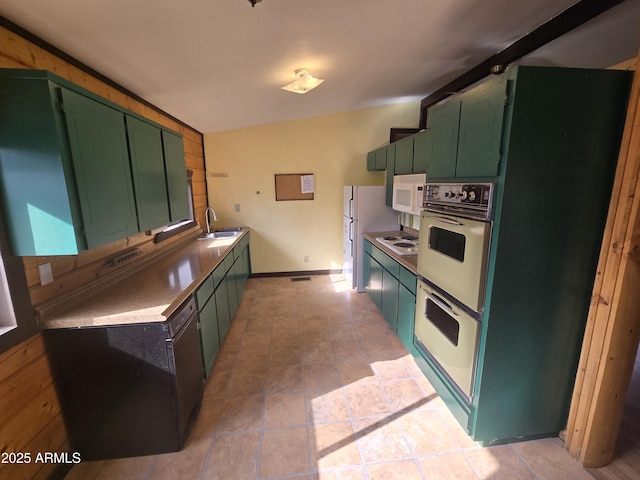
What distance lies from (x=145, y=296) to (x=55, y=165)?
0.85 metres

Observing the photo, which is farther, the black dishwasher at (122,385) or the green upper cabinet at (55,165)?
the black dishwasher at (122,385)

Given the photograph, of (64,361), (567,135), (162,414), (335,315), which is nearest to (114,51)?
(64,361)

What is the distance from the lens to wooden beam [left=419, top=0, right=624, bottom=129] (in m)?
1.58

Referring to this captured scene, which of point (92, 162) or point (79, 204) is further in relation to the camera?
point (92, 162)

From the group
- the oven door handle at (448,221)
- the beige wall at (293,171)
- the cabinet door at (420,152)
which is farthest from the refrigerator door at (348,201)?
the oven door handle at (448,221)

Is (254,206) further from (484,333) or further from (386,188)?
(484,333)

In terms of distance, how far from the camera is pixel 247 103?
311 cm

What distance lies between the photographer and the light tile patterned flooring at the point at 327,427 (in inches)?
61.7

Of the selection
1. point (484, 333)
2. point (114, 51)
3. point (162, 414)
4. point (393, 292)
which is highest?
point (114, 51)

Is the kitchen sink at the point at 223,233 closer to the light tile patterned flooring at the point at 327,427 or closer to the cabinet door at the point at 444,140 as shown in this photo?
the light tile patterned flooring at the point at 327,427

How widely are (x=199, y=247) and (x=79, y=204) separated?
1.79 m

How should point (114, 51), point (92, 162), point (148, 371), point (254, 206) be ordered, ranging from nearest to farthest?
point (92, 162) → point (148, 371) → point (114, 51) → point (254, 206)

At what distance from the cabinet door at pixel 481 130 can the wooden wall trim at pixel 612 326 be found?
571 mm

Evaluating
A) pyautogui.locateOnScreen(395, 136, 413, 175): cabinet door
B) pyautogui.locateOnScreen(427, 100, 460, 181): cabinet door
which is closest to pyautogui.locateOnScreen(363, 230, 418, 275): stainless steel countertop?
pyautogui.locateOnScreen(427, 100, 460, 181): cabinet door
